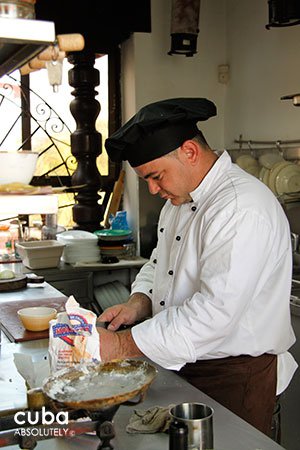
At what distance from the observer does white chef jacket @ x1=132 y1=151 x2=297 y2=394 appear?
187 centimetres

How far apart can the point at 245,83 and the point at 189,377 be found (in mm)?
3165

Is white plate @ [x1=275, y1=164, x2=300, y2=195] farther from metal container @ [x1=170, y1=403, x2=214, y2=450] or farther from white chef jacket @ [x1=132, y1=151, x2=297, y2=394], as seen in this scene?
metal container @ [x1=170, y1=403, x2=214, y2=450]

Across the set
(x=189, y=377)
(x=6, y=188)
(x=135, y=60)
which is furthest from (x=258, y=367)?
(x=135, y=60)

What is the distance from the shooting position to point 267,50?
176 inches

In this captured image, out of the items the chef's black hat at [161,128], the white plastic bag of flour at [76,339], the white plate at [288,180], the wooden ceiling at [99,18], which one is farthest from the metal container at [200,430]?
the wooden ceiling at [99,18]

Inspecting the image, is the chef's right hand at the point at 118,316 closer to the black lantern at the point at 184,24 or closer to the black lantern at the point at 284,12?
the black lantern at the point at 284,12

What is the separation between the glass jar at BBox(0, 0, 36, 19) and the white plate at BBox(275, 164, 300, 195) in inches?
118

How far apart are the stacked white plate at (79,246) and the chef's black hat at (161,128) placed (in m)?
2.56

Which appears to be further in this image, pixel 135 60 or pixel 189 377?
pixel 135 60

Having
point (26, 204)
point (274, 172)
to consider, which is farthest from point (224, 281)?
point (274, 172)

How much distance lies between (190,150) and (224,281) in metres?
0.49

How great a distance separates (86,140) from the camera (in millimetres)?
4859

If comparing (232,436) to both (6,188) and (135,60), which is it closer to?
(6,188)

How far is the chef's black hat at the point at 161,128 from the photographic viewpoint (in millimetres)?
2014
